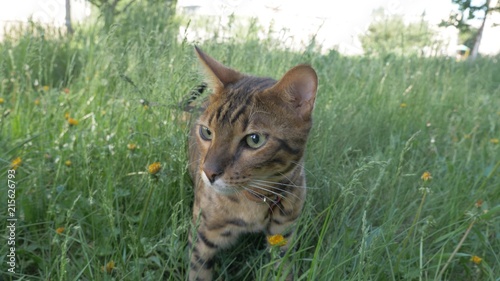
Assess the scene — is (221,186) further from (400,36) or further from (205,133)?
(400,36)

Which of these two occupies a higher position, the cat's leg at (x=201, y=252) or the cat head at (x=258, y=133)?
the cat head at (x=258, y=133)

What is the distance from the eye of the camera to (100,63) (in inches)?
116

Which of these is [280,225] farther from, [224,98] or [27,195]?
[27,195]

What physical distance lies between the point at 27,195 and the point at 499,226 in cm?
231

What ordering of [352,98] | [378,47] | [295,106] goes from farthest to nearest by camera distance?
[378,47] → [352,98] → [295,106]

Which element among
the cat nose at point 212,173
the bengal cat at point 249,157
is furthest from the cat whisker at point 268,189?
the cat nose at point 212,173

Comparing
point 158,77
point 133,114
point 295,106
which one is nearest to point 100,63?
point 133,114

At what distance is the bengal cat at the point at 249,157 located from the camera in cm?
→ 141

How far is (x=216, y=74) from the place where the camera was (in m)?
1.67

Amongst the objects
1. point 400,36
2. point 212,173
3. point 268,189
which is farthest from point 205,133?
point 400,36

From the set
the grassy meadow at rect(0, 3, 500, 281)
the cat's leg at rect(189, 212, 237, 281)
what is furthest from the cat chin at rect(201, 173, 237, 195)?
the cat's leg at rect(189, 212, 237, 281)

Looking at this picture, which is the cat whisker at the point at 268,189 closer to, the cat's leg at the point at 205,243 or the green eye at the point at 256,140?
the green eye at the point at 256,140

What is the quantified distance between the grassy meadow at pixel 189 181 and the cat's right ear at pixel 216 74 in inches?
7.4

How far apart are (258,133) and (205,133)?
0.27 meters
